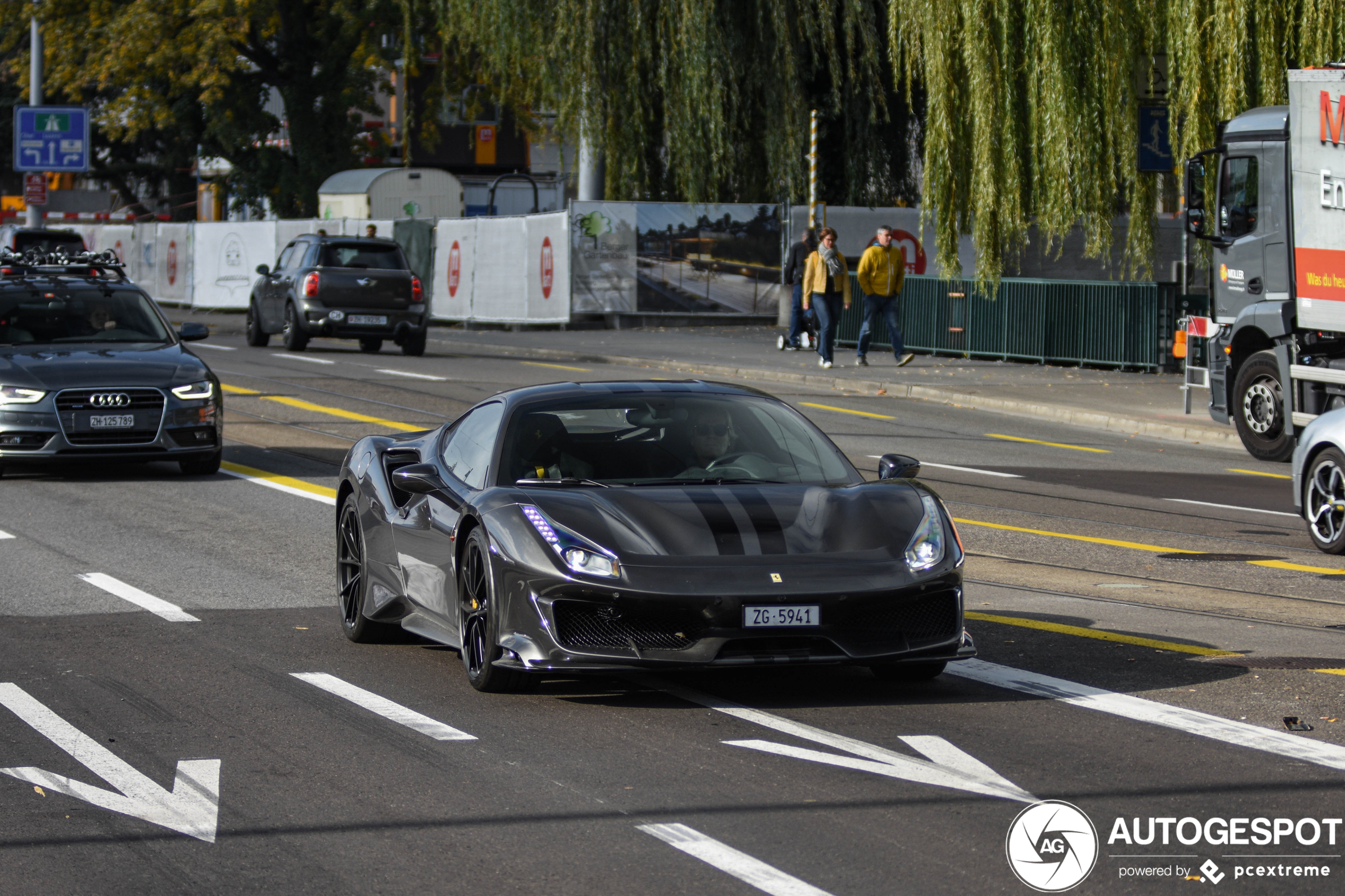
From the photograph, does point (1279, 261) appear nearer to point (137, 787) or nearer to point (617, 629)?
point (617, 629)

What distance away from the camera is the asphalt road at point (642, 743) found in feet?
16.7

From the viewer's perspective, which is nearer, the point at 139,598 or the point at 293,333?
the point at 139,598

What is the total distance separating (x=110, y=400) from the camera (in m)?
14.5

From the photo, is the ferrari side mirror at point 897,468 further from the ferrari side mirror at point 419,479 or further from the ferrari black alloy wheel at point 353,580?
the ferrari black alloy wheel at point 353,580

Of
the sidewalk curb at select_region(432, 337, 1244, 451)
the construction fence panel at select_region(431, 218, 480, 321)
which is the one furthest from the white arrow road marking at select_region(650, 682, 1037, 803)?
the construction fence panel at select_region(431, 218, 480, 321)

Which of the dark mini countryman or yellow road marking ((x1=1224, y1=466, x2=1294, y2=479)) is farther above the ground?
the dark mini countryman

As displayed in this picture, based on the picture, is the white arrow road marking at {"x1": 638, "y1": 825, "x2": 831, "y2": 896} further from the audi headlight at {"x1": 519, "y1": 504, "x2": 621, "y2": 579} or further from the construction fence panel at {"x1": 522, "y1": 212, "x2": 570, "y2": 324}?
the construction fence panel at {"x1": 522, "y1": 212, "x2": 570, "y2": 324}

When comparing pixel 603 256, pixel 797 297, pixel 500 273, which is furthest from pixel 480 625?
pixel 500 273

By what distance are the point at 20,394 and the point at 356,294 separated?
16446 mm

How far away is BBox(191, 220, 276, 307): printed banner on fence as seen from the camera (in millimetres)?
47344

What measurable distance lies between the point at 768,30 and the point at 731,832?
29432mm

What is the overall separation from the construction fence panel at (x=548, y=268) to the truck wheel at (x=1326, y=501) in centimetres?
2603

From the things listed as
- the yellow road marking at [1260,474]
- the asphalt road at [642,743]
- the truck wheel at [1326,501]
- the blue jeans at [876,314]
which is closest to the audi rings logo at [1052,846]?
the asphalt road at [642,743]

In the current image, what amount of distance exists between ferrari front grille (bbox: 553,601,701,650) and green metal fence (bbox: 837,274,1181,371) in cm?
2035
